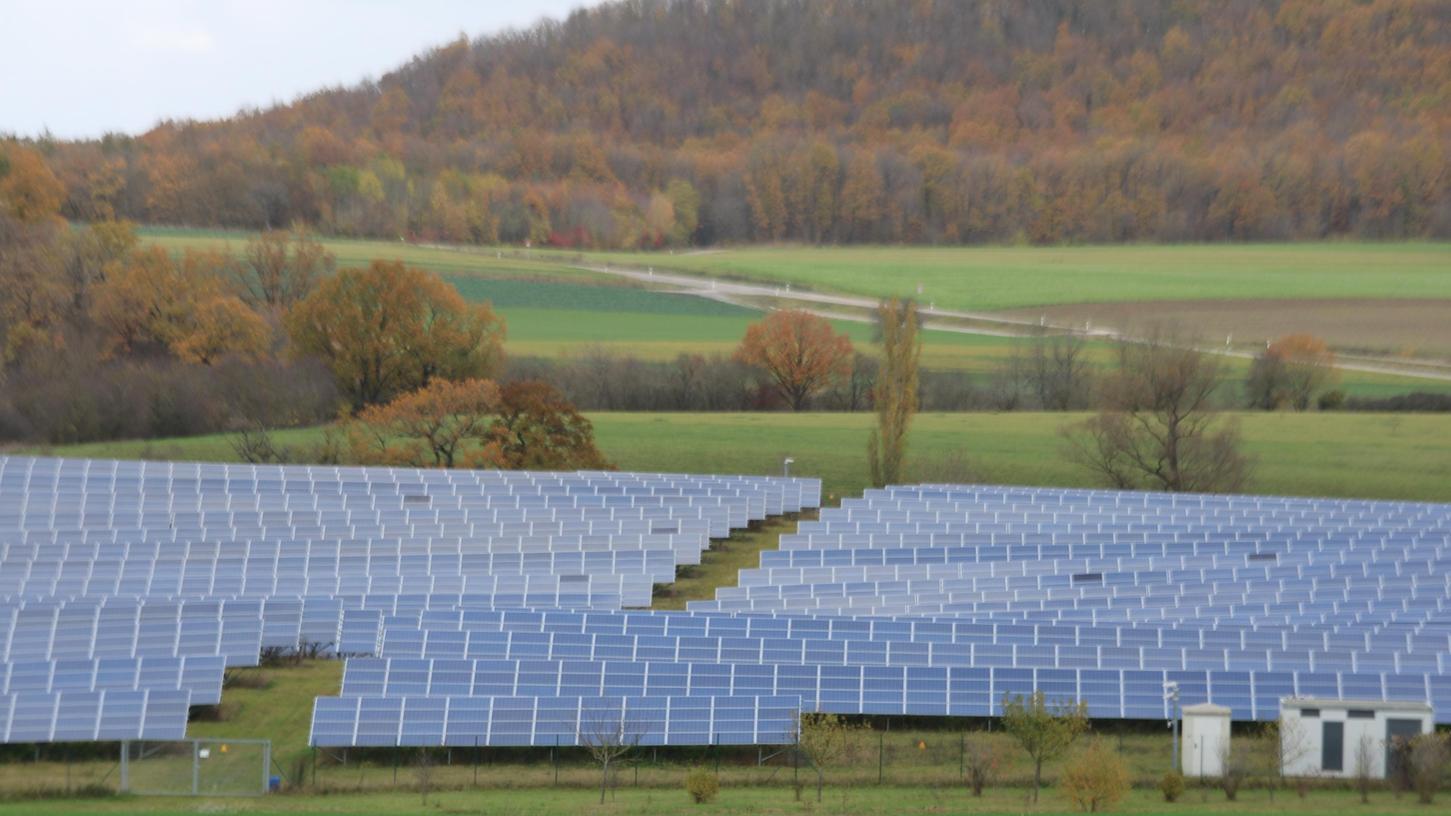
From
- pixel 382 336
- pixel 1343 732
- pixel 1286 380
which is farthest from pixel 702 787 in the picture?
pixel 1286 380

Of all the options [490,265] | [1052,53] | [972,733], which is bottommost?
[972,733]

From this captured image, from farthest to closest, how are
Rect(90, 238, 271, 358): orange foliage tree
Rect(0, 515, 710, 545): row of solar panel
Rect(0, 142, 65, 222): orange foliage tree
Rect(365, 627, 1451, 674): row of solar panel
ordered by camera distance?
Rect(0, 142, 65, 222): orange foliage tree
Rect(90, 238, 271, 358): orange foliage tree
Rect(0, 515, 710, 545): row of solar panel
Rect(365, 627, 1451, 674): row of solar panel

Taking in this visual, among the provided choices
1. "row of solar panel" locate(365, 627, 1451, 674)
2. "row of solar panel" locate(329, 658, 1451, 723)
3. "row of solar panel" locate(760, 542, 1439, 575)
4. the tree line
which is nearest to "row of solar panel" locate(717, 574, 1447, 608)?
"row of solar panel" locate(760, 542, 1439, 575)

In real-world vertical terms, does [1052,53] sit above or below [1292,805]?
above

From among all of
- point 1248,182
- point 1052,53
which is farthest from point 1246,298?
point 1052,53

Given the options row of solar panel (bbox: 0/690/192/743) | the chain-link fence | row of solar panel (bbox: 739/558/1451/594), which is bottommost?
the chain-link fence

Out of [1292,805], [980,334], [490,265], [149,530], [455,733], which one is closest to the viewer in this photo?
[1292,805]

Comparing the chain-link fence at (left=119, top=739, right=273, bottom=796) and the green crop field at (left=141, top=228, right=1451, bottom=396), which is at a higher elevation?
the green crop field at (left=141, top=228, right=1451, bottom=396)

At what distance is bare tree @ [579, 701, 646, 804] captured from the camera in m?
28.3

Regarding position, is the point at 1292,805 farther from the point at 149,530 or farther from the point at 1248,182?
the point at 1248,182

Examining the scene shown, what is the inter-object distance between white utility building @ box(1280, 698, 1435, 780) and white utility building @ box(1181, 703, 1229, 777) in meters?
0.98

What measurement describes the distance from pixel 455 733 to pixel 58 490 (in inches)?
928

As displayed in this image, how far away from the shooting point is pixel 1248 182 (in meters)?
142

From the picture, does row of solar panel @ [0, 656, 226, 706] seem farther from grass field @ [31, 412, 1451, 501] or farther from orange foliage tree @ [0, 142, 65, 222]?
orange foliage tree @ [0, 142, 65, 222]
